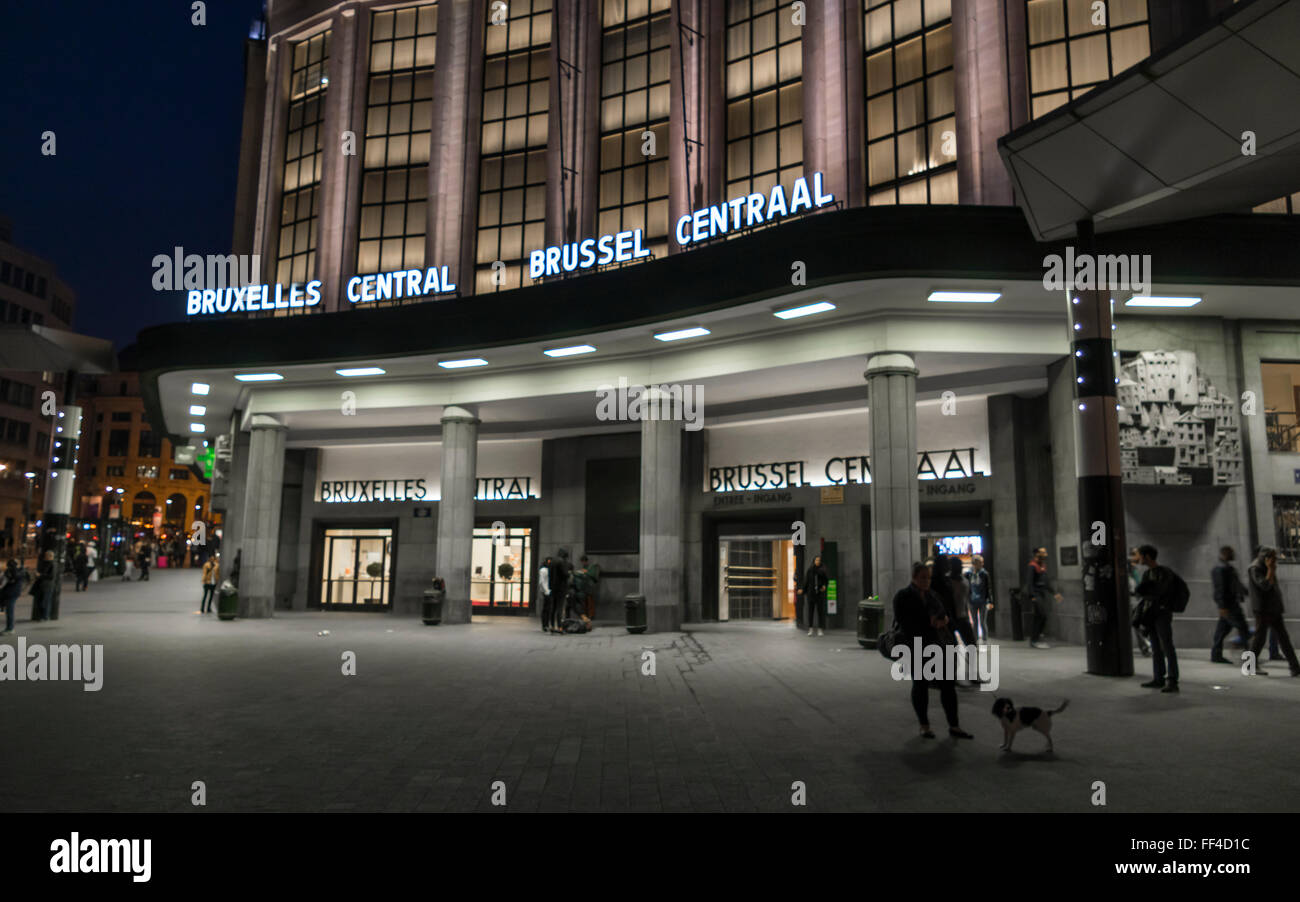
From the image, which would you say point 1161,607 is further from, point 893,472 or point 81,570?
point 81,570

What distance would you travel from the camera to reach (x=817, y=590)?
2139 centimetres

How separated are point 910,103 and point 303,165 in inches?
892

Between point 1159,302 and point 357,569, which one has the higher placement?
point 1159,302

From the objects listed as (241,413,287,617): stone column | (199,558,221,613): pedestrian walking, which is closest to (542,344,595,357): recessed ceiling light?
(241,413,287,617): stone column

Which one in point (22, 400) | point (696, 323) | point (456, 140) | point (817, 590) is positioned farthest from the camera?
point (22, 400)

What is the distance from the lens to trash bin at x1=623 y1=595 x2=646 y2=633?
20859 millimetres

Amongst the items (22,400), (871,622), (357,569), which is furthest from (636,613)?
(22,400)

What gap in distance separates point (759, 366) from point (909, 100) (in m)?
8.50

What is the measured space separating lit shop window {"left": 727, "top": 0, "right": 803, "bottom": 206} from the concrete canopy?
35.3ft

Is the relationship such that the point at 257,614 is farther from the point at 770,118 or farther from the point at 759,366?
the point at 770,118

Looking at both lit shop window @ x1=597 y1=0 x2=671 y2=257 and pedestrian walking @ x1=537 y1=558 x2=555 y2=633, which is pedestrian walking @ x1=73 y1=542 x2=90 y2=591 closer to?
pedestrian walking @ x1=537 y1=558 x2=555 y2=633

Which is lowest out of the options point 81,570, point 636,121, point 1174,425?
point 81,570

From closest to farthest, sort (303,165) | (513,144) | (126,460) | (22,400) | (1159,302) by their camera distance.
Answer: (1159,302) → (513,144) → (303,165) → (22,400) → (126,460)

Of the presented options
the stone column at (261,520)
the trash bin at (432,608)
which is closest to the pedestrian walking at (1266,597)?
the trash bin at (432,608)
